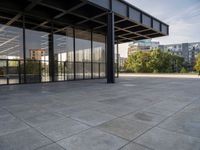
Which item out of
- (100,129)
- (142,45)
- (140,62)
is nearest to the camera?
(100,129)

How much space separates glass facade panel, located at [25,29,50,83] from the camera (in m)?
16.5

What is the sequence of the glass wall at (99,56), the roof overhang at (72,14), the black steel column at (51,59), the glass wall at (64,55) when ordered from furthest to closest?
the glass wall at (99,56)
the glass wall at (64,55)
the black steel column at (51,59)
the roof overhang at (72,14)

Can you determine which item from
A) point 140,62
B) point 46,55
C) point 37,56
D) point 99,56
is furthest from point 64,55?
point 140,62

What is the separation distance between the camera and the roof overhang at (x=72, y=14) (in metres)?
14.4

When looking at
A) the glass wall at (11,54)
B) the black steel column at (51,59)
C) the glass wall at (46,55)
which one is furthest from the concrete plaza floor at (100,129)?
the black steel column at (51,59)

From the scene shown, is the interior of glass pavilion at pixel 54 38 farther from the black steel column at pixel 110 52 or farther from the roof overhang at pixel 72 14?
the black steel column at pixel 110 52

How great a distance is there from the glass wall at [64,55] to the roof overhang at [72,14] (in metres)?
0.94

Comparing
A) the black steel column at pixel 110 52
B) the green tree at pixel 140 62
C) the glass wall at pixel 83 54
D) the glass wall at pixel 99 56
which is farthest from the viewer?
the green tree at pixel 140 62

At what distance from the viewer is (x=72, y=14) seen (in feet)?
54.2

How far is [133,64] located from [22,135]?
192ft

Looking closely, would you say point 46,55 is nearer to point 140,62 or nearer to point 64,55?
point 64,55

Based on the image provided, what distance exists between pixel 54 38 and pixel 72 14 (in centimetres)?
397

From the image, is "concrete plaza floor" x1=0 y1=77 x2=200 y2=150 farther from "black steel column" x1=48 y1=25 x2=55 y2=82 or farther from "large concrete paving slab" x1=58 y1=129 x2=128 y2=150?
"black steel column" x1=48 y1=25 x2=55 y2=82

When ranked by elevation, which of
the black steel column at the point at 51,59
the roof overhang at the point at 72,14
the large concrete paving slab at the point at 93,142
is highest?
the roof overhang at the point at 72,14
